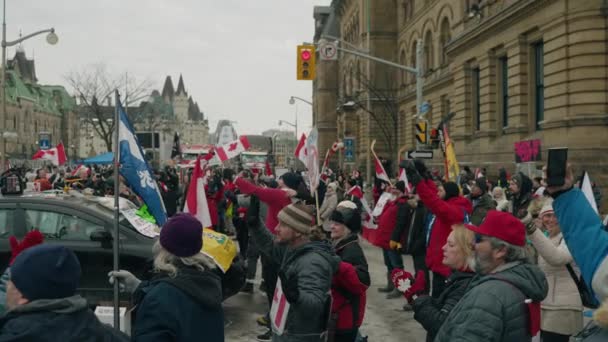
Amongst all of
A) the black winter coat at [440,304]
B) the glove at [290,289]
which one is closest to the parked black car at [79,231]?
the glove at [290,289]

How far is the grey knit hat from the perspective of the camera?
482 cm

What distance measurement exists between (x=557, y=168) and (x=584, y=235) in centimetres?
35

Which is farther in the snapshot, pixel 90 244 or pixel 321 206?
pixel 321 206

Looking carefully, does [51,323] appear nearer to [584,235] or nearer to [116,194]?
[116,194]

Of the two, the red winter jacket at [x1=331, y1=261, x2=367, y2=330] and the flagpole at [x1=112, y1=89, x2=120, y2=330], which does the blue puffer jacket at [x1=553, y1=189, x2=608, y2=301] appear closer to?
the red winter jacket at [x1=331, y1=261, x2=367, y2=330]

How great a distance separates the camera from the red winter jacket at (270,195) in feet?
23.2

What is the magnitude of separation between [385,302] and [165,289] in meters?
7.70

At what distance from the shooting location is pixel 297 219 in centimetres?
482

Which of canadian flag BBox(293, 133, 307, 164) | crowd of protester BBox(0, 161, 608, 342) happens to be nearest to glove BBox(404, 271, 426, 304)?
crowd of protester BBox(0, 161, 608, 342)

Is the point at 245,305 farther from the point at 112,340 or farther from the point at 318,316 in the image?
the point at 112,340

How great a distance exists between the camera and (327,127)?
84812mm

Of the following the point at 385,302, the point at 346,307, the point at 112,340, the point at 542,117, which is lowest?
the point at 385,302

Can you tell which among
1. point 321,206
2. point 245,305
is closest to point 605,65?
point 321,206

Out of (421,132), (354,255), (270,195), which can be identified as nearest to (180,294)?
(354,255)
